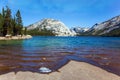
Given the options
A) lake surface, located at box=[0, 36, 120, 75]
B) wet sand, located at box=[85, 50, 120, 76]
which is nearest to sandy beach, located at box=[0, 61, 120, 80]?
lake surface, located at box=[0, 36, 120, 75]

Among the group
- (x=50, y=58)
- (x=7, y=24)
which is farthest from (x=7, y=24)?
(x=50, y=58)

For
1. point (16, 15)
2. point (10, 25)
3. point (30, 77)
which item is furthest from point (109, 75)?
point (16, 15)

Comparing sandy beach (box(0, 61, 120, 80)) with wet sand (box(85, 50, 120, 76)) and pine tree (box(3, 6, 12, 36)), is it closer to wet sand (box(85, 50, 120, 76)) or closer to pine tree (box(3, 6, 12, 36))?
wet sand (box(85, 50, 120, 76))

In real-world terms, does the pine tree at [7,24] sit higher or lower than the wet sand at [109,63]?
higher

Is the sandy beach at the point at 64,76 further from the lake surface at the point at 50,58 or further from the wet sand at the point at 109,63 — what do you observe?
the wet sand at the point at 109,63

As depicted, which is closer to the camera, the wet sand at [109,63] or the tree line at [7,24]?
the wet sand at [109,63]

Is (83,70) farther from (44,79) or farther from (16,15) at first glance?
(16,15)

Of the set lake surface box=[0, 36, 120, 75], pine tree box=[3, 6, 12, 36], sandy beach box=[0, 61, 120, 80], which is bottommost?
lake surface box=[0, 36, 120, 75]

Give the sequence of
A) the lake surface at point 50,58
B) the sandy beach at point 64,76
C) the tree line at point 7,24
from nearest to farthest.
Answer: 1. the sandy beach at point 64,76
2. the lake surface at point 50,58
3. the tree line at point 7,24

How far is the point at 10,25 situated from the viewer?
13000 cm

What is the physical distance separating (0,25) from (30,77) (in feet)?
354

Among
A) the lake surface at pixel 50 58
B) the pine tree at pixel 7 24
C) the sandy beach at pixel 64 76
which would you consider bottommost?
the lake surface at pixel 50 58

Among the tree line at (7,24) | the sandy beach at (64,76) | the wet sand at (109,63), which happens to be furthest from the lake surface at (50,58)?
the tree line at (7,24)

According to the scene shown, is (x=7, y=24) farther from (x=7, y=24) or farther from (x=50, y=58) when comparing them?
(x=50, y=58)
